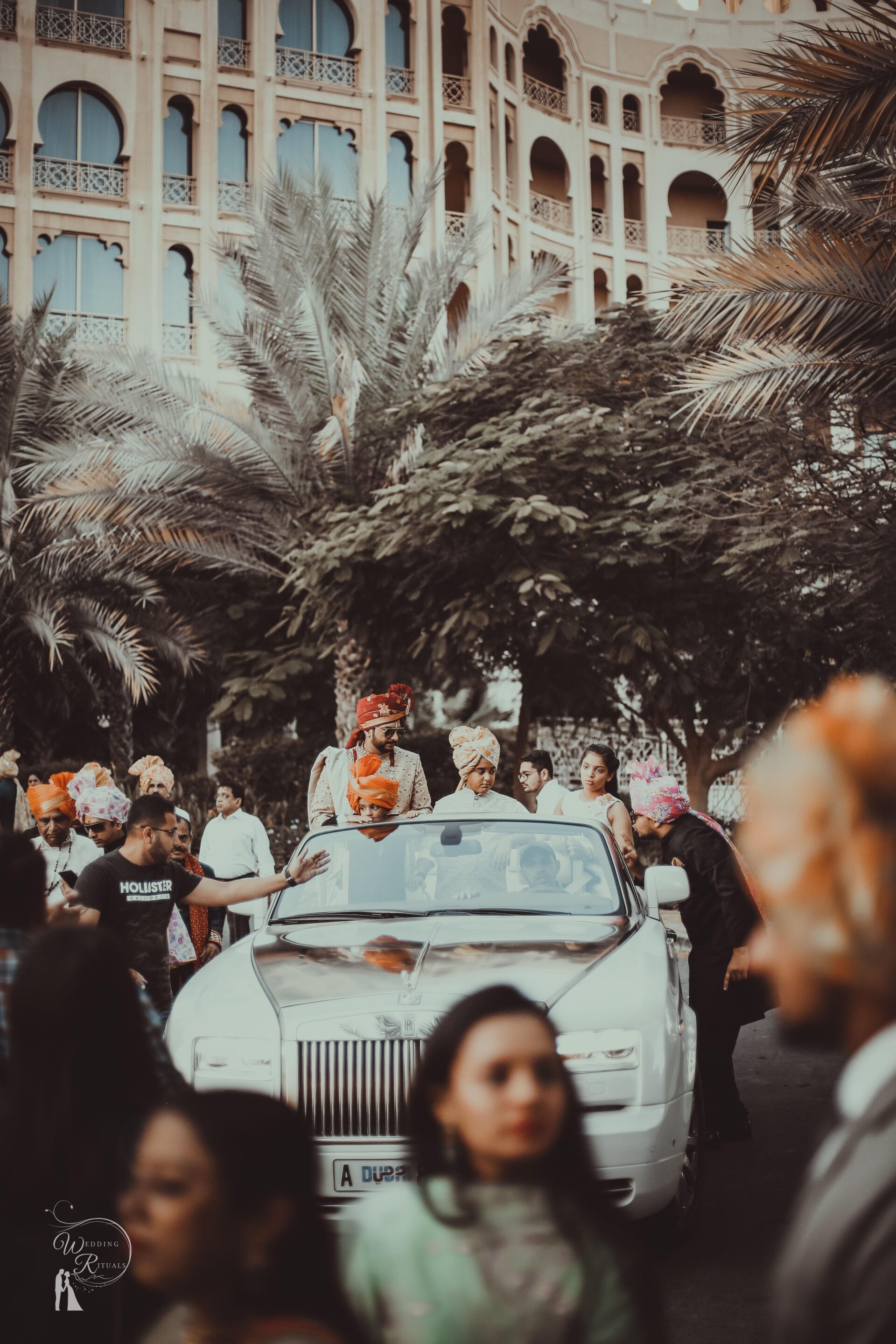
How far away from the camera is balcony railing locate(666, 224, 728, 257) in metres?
42.8

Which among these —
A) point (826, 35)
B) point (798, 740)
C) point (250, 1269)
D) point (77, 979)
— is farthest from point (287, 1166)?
point (826, 35)

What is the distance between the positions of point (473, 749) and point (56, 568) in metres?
14.3

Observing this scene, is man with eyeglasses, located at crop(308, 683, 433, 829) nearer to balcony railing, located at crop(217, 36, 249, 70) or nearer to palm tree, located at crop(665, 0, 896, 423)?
palm tree, located at crop(665, 0, 896, 423)

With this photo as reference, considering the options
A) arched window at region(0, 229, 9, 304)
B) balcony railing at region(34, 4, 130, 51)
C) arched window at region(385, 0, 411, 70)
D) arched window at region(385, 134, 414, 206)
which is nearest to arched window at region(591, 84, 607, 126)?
arched window at region(385, 0, 411, 70)

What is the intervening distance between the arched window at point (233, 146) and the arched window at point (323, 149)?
0.83 m

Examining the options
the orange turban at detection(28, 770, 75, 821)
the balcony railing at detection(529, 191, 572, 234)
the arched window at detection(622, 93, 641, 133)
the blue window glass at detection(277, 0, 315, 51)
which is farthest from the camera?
the arched window at detection(622, 93, 641, 133)

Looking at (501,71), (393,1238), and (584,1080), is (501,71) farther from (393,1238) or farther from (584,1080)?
(393,1238)

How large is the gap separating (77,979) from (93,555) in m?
19.4

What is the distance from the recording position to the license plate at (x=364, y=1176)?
484cm

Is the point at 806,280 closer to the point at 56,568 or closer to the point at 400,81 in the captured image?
the point at 56,568

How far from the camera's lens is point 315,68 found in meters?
34.5

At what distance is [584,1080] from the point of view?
4902mm

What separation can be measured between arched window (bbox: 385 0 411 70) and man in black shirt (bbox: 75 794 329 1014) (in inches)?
1320

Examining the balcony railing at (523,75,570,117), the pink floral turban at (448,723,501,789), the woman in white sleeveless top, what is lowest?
the woman in white sleeveless top
